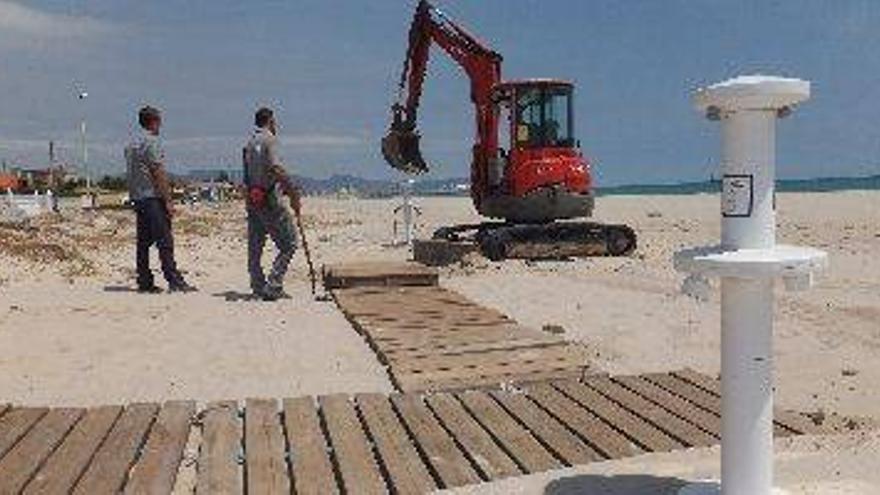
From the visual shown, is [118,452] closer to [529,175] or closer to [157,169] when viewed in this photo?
[157,169]

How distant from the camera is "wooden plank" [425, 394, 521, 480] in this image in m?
4.57

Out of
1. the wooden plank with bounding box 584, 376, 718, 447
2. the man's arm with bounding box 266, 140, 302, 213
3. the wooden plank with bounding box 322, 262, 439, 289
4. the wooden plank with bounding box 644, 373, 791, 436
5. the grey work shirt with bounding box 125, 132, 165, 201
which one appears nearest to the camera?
the wooden plank with bounding box 584, 376, 718, 447

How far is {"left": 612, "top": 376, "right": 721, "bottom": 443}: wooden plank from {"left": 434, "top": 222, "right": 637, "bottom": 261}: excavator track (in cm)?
1282

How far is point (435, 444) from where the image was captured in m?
4.98

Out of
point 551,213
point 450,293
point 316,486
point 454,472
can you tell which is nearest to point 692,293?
point 454,472

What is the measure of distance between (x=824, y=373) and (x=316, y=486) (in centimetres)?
431

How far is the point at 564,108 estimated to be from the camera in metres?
20.3

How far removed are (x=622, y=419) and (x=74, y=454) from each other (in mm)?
2520

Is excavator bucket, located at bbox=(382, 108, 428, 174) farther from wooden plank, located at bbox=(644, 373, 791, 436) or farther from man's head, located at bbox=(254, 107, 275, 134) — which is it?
wooden plank, located at bbox=(644, 373, 791, 436)

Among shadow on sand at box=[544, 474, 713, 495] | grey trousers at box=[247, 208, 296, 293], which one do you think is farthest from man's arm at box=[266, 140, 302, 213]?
shadow on sand at box=[544, 474, 713, 495]

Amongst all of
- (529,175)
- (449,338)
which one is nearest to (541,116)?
(529,175)

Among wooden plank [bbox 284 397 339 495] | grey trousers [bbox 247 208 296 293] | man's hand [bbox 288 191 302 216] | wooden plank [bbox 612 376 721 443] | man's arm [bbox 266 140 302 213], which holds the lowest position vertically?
wooden plank [bbox 284 397 339 495]

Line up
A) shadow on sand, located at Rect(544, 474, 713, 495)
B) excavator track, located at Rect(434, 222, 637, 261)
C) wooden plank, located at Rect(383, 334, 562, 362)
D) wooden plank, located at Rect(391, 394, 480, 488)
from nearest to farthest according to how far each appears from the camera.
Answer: shadow on sand, located at Rect(544, 474, 713, 495), wooden plank, located at Rect(391, 394, 480, 488), wooden plank, located at Rect(383, 334, 562, 362), excavator track, located at Rect(434, 222, 637, 261)

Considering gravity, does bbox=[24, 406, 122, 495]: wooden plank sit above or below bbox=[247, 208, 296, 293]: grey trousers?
below
